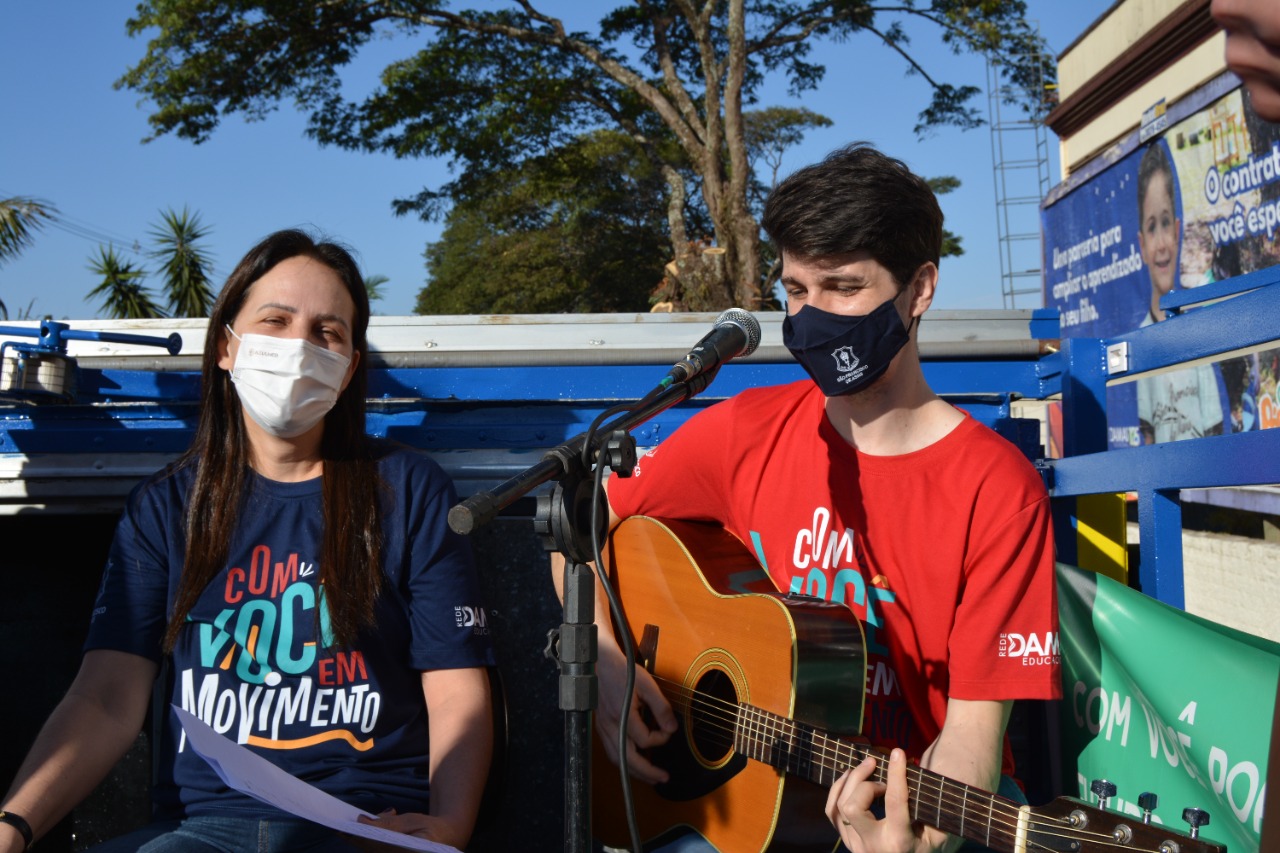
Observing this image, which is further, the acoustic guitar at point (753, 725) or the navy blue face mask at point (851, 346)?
the navy blue face mask at point (851, 346)

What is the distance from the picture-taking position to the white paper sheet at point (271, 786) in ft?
5.65

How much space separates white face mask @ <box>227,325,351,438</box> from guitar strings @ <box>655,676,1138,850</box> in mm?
1095

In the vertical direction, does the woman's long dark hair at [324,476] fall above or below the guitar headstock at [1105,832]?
above

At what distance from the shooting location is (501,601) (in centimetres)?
332

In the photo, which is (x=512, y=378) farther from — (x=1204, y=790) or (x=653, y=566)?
(x=1204, y=790)

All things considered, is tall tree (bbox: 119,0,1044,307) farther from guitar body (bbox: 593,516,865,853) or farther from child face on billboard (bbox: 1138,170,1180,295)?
guitar body (bbox: 593,516,865,853)

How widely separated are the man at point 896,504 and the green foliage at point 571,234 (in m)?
16.0

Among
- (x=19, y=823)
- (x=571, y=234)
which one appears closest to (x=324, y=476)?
(x=19, y=823)

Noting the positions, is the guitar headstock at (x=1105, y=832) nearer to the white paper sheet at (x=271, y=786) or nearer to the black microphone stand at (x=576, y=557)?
the black microphone stand at (x=576, y=557)

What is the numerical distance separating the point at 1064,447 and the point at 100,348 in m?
3.39

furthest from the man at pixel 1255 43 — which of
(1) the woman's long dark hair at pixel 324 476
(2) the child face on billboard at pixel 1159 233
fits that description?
(2) the child face on billboard at pixel 1159 233

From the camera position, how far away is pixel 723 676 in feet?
8.23

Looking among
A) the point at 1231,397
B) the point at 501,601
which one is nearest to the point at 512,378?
the point at 501,601

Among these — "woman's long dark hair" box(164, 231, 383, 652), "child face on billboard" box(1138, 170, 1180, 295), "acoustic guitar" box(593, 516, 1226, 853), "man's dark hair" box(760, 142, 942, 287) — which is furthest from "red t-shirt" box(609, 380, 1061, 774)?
"child face on billboard" box(1138, 170, 1180, 295)
